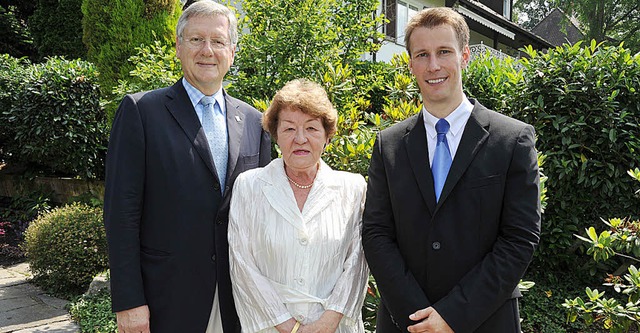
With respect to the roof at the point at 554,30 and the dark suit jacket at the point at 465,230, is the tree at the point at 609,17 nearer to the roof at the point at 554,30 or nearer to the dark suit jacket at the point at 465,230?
the roof at the point at 554,30

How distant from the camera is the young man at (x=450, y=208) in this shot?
2.02 m

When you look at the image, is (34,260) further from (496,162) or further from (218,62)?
(496,162)

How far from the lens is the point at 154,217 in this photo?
242cm

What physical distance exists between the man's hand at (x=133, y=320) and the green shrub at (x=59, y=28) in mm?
9809

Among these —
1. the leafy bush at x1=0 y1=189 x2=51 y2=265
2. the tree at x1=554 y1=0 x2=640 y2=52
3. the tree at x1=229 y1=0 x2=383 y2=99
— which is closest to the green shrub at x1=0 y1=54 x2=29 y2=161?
the leafy bush at x1=0 y1=189 x2=51 y2=265

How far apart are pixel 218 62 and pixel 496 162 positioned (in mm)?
1361

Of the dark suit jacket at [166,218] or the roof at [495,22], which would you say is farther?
the roof at [495,22]

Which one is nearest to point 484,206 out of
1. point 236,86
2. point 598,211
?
point 598,211

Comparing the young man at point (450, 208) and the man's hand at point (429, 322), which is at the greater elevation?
the young man at point (450, 208)

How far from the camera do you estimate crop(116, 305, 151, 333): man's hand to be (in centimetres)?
235

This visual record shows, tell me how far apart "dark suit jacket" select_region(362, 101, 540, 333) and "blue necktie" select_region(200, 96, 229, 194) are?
2.58 feet

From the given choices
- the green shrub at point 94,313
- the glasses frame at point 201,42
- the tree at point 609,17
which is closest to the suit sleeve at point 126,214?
the glasses frame at point 201,42

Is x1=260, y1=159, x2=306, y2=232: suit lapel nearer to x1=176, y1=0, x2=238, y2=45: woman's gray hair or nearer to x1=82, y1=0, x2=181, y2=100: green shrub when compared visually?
x1=176, y1=0, x2=238, y2=45: woman's gray hair

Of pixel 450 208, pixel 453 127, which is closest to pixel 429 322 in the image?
pixel 450 208
